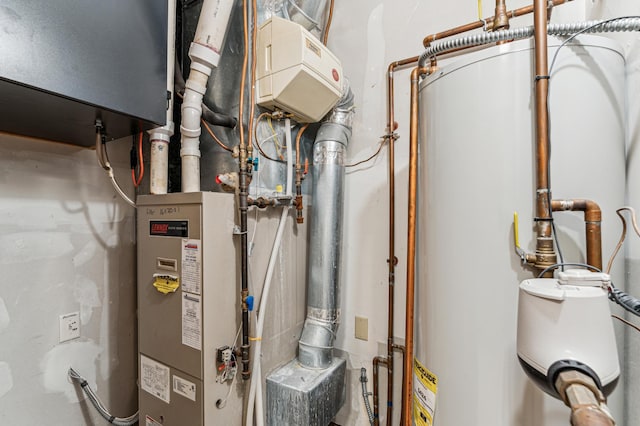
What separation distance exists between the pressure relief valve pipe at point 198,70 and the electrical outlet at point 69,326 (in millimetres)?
766

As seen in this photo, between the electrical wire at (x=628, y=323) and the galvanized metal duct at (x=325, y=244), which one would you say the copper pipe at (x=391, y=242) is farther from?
the electrical wire at (x=628, y=323)

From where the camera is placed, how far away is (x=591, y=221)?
71 centimetres

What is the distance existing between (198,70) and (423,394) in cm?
148

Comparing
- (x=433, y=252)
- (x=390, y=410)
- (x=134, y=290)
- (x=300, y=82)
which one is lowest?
(x=390, y=410)

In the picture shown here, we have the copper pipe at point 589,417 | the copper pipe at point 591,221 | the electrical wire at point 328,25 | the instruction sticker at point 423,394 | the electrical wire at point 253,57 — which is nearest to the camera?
the copper pipe at point 589,417

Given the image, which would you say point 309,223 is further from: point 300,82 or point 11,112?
point 11,112

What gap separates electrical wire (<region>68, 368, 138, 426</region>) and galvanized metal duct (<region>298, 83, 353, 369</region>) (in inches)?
34.6

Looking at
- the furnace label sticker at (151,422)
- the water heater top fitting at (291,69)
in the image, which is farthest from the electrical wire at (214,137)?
the furnace label sticker at (151,422)

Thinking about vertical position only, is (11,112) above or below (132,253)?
above

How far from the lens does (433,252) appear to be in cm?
92

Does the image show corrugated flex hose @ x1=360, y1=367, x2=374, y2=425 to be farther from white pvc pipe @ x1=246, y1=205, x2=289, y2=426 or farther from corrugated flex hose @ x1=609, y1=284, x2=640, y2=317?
corrugated flex hose @ x1=609, y1=284, x2=640, y2=317

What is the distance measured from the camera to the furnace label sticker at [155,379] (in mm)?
1240

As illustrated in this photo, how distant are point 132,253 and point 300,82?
123 cm

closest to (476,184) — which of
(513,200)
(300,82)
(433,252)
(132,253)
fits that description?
(513,200)
